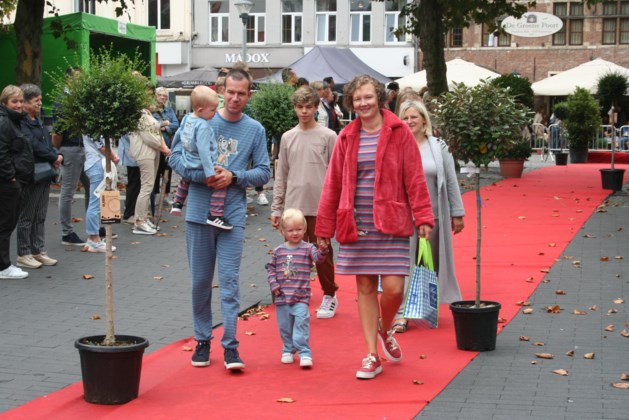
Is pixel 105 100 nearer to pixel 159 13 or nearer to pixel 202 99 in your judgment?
pixel 202 99

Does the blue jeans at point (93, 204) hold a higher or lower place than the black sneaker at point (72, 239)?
higher

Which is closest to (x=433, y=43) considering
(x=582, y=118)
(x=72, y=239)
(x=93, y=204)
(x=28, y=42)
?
(x=582, y=118)

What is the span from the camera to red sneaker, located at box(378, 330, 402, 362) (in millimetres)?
7781

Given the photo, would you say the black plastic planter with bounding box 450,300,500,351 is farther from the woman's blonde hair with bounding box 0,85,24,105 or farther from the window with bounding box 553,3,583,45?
the window with bounding box 553,3,583,45

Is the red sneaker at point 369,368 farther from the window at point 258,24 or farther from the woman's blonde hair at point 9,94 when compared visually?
the window at point 258,24

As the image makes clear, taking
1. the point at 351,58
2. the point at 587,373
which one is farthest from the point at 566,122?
the point at 587,373

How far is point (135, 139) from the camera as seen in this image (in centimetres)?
1498

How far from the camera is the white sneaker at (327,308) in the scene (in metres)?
9.70

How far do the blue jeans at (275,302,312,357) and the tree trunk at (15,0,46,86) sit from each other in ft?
43.6

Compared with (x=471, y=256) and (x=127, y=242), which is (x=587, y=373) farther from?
(x=127, y=242)

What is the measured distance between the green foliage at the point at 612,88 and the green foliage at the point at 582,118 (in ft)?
21.3

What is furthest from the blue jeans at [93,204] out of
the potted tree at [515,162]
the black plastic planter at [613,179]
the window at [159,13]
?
the window at [159,13]

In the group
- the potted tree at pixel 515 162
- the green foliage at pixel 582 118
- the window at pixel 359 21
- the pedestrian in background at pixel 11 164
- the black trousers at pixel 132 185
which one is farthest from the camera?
the window at pixel 359 21

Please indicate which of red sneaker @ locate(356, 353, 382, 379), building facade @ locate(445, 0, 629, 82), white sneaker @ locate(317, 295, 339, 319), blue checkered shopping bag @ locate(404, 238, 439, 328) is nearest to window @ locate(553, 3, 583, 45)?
building facade @ locate(445, 0, 629, 82)
